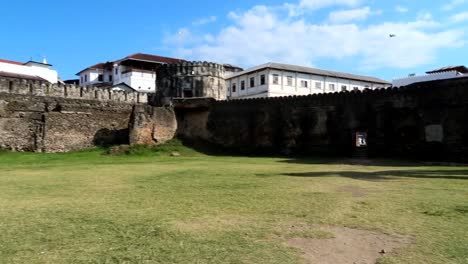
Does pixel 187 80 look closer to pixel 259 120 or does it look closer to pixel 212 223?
pixel 259 120

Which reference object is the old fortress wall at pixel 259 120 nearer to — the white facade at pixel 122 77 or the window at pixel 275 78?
the window at pixel 275 78

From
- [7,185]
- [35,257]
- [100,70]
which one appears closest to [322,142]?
[7,185]

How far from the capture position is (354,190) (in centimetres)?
750

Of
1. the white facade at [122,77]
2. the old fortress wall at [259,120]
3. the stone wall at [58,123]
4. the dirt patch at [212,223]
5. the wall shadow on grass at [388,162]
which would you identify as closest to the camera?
the dirt patch at [212,223]

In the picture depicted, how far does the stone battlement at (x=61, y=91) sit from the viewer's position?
20.1m

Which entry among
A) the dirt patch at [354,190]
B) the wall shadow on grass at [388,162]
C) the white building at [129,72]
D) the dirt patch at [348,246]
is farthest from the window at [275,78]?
the dirt patch at [348,246]

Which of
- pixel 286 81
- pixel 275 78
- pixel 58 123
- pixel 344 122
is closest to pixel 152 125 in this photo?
pixel 58 123

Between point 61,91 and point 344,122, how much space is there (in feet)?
48.2

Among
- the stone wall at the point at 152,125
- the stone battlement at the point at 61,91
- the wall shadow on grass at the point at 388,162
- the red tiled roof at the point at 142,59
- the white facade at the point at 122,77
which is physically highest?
the red tiled roof at the point at 142,59

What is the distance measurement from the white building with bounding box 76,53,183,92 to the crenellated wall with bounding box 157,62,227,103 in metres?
16.1

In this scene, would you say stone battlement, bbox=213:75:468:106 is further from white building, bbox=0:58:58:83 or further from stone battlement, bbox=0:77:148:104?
white building, bbox=0:58:58:83

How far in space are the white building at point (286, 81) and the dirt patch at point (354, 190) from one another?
33236mm

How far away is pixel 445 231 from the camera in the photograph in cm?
439

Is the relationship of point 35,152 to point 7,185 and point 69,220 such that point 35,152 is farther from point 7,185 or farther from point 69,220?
point 69,220
